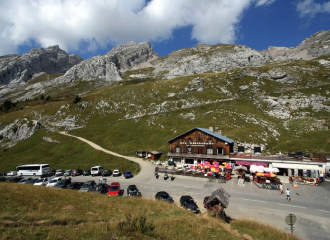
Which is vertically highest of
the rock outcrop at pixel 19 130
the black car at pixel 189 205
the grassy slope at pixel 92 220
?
the rock outcrop at pixel 19 130

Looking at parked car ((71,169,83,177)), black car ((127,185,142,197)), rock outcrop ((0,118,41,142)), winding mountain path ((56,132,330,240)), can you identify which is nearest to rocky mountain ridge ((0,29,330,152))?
rock outcrop ((0,118,41,142))

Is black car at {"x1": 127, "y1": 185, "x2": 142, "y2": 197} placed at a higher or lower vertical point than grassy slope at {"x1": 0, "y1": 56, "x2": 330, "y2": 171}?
lower

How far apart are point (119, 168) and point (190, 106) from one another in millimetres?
58923

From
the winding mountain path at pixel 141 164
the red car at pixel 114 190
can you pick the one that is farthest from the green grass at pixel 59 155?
the red car at pixel 114 190

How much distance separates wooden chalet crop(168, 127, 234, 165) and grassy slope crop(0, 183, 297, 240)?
34.4 metres

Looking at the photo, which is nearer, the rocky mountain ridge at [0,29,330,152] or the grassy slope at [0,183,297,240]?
the grassy slope at [0,183,297,240]

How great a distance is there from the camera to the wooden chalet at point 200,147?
52250 mm

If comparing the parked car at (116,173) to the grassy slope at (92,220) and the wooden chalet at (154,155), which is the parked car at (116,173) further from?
the grassy slope at (92,220)

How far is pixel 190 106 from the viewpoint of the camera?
100062mm

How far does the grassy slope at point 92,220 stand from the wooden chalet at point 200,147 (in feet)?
113

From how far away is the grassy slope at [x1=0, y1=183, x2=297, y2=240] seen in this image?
10.9m

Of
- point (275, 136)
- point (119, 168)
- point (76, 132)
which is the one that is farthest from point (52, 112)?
point (275, 136)

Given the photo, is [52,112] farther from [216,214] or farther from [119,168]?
[216,214]

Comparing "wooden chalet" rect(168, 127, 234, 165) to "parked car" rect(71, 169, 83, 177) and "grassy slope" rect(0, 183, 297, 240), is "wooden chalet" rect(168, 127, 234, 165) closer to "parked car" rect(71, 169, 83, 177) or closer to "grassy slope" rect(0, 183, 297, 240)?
"parked car" rect(71, 169, 83, 177)
